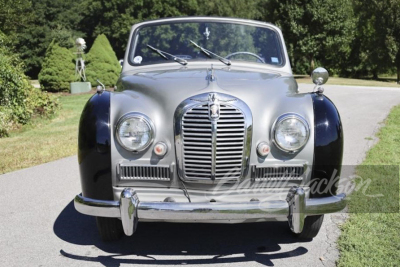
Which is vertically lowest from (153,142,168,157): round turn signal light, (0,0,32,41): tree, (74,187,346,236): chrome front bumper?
(0,0,32,41): tree

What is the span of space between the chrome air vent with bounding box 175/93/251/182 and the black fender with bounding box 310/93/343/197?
52cm

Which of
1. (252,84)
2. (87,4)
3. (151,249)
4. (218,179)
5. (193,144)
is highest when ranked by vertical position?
(252,84)

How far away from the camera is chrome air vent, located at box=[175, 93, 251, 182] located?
3344 millimetres

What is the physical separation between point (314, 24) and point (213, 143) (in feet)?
98.3

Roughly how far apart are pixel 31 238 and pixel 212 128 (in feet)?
6.52

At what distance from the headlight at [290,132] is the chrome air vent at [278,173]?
141 millimetres

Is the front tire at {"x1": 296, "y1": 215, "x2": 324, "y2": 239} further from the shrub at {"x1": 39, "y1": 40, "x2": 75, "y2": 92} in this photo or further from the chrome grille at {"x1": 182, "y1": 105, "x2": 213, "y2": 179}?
the shrub at {"x1": 39, "y1": 40, "x2": 75, "y2": 92}

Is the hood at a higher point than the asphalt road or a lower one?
higher

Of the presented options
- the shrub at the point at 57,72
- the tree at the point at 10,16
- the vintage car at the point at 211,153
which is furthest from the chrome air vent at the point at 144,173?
the tree at the point at 10,16

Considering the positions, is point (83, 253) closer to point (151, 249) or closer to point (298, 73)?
point (151, 249)

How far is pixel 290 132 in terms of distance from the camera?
3443 mm

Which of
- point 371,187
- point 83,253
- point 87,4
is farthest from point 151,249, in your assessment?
point 87,4

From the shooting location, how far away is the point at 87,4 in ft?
157

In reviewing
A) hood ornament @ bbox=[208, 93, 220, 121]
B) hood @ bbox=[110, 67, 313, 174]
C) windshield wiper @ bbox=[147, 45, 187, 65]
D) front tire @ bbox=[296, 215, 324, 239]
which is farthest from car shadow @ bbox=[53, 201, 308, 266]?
windshield wiper @ bbox=[147, 45, 187, 65]
